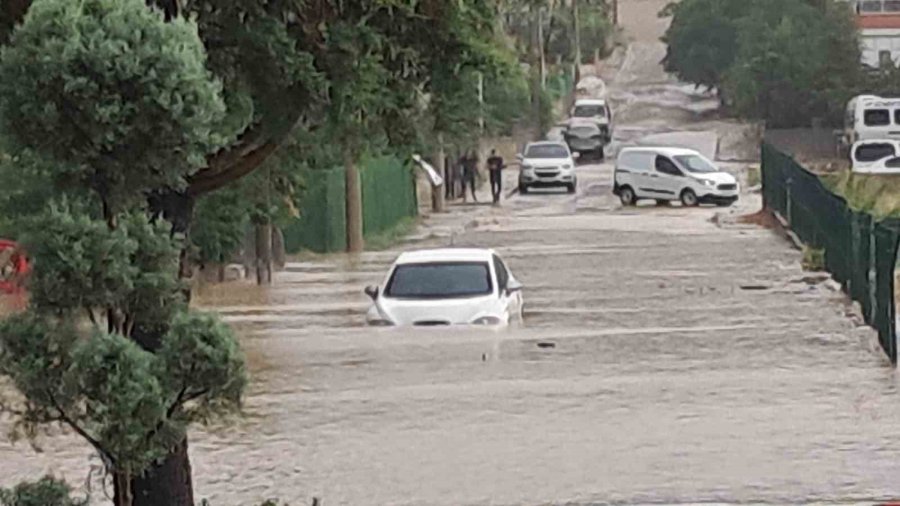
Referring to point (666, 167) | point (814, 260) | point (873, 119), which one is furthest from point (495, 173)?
point (814, 260)

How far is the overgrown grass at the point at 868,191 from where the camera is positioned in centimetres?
4060

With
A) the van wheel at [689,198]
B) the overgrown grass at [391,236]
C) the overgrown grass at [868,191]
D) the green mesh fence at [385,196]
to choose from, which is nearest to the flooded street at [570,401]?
the overgrown grass at [868,191]

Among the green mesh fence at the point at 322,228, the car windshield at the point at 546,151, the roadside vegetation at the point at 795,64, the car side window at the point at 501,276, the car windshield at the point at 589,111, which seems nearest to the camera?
the car side window at the point at 501,276

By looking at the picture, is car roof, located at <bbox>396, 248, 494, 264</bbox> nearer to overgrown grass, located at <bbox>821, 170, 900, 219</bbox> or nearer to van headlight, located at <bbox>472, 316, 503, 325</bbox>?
van headlight, located at <bbox>472, 316, 503, 325</bbox>

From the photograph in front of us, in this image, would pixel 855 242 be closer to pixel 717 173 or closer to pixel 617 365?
pixel 617 365

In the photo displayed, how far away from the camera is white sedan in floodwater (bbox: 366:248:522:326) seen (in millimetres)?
22609

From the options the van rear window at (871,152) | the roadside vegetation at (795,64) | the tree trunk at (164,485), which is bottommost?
the tree trunk at (164,485)

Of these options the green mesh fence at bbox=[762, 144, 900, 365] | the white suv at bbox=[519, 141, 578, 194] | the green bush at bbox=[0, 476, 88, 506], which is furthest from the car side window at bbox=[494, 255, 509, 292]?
the white suv at bbox=[519, 141, 578, 194]

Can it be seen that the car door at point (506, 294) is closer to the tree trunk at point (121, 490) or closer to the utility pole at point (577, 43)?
the tree trunk at point (121, 490)

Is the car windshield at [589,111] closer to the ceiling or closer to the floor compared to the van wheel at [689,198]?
closer to the ceiling

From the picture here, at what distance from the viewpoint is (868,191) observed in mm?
43688

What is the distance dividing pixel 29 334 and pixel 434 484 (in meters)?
6.40

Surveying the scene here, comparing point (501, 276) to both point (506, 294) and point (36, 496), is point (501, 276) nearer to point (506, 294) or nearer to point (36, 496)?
Result: point (506, 294)

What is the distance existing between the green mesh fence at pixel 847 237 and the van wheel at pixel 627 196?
30.5 feet
